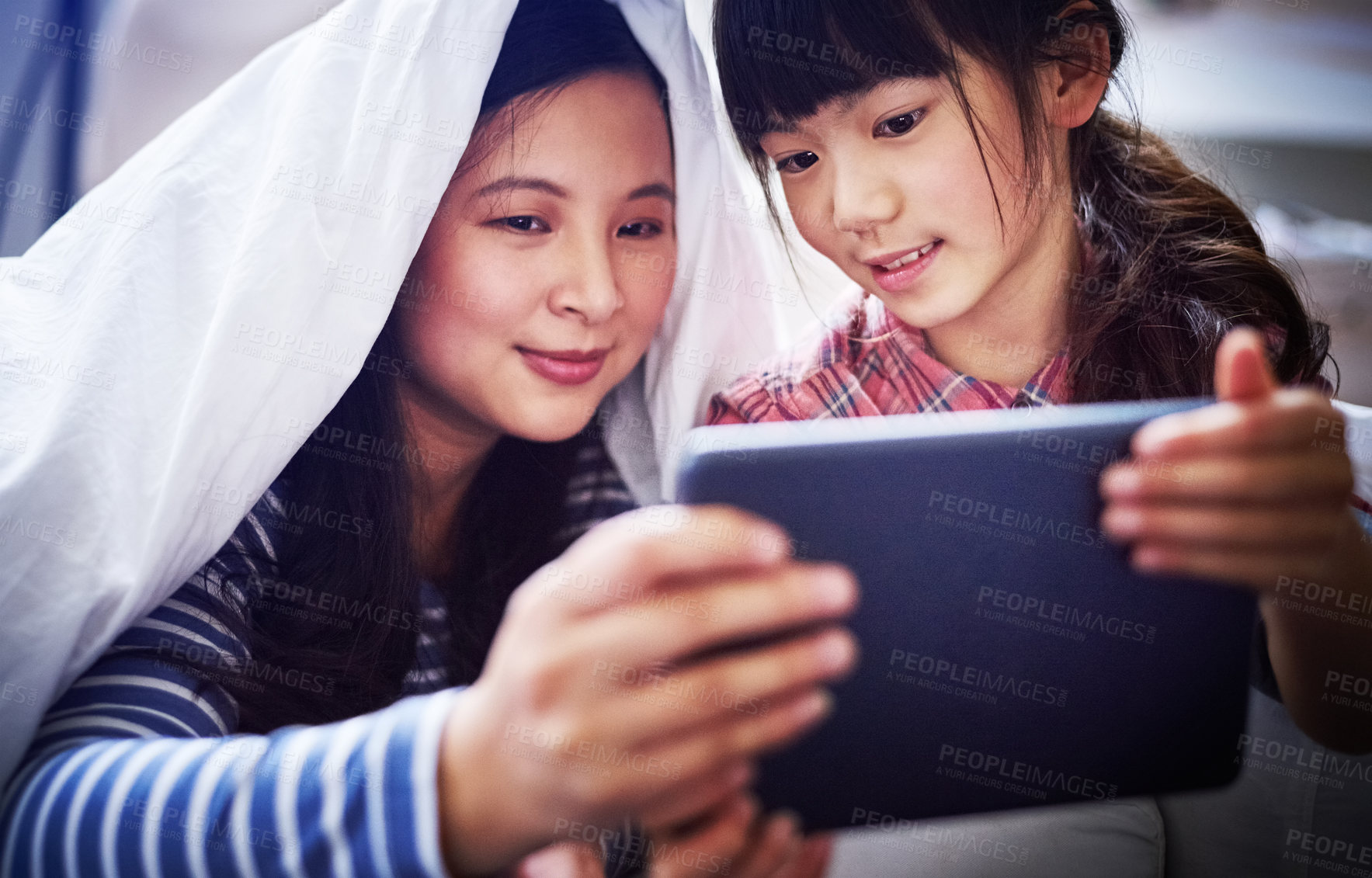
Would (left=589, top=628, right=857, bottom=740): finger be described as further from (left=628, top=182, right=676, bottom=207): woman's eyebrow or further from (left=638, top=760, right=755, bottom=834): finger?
(left=628, top=182, right=676, bottom=207): woman's eyebrow

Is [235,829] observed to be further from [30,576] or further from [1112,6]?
[1112,6]

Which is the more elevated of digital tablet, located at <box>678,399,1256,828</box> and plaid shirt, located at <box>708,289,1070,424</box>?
plaid shirt, located at <box>708,289,1070,424</box>

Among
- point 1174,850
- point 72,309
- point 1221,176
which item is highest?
point 1221,176

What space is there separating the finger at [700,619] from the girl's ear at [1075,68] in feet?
1.30

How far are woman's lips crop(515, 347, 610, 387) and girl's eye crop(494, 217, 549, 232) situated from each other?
2.5 inches

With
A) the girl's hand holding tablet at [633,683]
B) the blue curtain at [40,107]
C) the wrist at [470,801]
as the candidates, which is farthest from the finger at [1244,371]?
the blue curtain at [40,107]

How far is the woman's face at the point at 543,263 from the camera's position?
492 mm

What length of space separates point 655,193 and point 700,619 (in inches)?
13.0

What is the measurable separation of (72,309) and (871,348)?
450 millimetres

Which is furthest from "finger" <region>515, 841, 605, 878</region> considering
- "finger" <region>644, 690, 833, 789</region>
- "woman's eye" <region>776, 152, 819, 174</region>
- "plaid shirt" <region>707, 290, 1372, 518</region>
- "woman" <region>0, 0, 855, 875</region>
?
"woman's eye" <region>776, 152, 819, 174</region>

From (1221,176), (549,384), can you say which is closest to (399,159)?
(549,384)

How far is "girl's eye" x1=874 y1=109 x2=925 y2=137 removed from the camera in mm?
→ 496

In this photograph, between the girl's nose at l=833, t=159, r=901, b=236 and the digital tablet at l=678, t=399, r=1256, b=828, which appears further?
the girl's nose at l=833, t=159, r=901, b=236

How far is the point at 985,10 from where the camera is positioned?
499 millimetres
